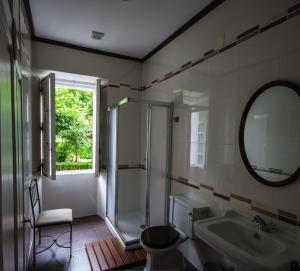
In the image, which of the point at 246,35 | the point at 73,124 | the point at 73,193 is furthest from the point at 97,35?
the point at 73,193

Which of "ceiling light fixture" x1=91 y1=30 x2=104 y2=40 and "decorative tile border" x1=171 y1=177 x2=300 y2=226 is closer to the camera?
"decorative tile border" x1=171 y1=177 x2=300 y2=226

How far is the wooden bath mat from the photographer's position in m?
2.12

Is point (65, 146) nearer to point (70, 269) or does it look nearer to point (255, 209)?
point (70, 269)

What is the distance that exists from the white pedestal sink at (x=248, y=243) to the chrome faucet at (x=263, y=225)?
27mm

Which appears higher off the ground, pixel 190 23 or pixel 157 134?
pixel 190 23

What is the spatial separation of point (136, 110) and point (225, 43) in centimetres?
183

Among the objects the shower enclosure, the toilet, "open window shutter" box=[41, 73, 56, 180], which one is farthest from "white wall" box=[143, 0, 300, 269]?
"open window shutter" box=[41, 73, 56, 180]

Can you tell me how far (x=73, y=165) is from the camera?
3.56 meters

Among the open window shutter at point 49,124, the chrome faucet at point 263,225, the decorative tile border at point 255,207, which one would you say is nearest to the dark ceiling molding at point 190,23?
the open window shutter at point 49,124

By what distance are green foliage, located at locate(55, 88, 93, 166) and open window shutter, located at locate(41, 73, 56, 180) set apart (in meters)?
0.70

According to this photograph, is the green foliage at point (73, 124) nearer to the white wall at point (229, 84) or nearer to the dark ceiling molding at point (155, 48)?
the dark ceiling molding at point (155, 48)

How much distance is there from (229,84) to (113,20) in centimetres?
145

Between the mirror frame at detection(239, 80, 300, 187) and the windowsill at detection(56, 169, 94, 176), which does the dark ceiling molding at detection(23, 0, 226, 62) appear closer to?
the mirror frame at detection(239, 80, 300, 187)

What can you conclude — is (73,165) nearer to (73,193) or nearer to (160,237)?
(73,193)
